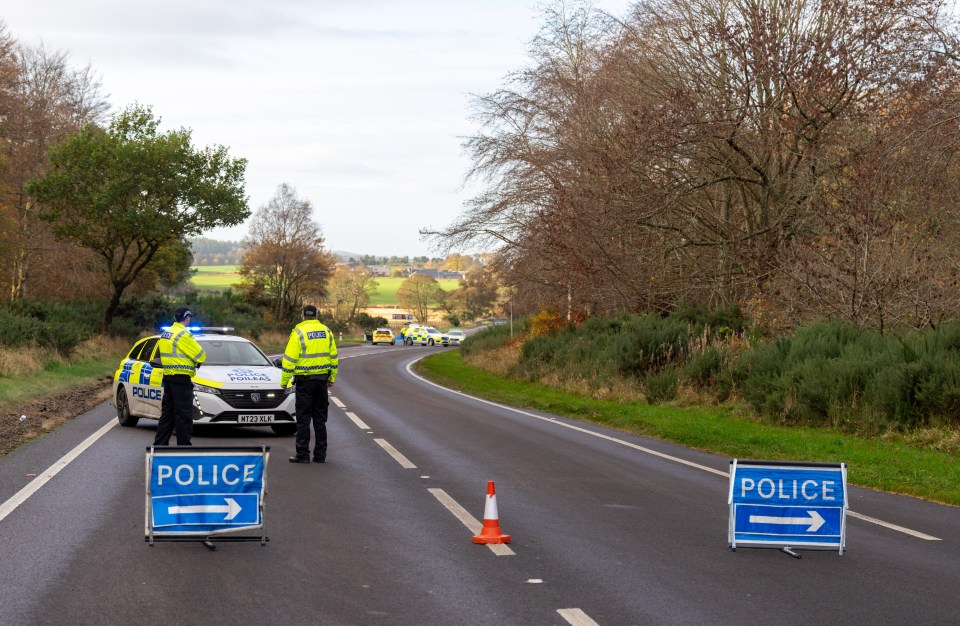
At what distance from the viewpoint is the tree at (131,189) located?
130ft

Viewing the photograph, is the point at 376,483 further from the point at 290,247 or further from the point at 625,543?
the point at 290,247

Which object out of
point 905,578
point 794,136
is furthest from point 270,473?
point 794,136

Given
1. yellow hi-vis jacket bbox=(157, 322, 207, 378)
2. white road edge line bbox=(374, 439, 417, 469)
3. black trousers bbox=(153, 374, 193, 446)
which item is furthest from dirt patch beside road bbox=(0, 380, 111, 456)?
white road edge line bbox=(374, 439, 417, 469)

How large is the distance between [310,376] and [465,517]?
4.31m

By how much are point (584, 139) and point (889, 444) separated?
660 inches

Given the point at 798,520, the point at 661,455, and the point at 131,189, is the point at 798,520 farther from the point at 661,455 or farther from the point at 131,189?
the point at 131,189

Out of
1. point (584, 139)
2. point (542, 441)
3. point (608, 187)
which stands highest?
point (584, 139)

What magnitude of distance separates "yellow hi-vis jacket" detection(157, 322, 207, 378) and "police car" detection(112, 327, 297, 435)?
257cm

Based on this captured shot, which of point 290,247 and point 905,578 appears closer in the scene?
point 905,578

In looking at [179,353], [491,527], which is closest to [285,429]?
[179,353]

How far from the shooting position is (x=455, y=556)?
23.9 ft

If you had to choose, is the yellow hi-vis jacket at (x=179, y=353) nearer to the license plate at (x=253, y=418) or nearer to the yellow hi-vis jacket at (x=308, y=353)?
the yellow hi-vis jacket at (x=308, y=353)

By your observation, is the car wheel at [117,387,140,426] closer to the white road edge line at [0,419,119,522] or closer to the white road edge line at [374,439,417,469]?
the white road edge line at [0,419,119,522]

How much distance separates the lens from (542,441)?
50.7 ft
